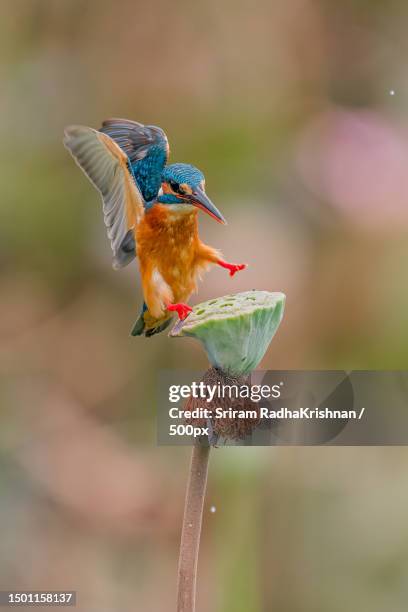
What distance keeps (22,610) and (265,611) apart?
28 centimetres

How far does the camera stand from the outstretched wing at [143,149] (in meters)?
0.80

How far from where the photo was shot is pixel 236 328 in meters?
0.65

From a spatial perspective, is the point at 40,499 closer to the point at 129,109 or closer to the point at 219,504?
the point at 219,504

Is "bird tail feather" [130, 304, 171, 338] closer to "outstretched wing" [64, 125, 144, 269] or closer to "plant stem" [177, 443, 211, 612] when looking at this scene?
"outstretched wing" [64, 125, 144, 269]

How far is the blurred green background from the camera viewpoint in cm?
107

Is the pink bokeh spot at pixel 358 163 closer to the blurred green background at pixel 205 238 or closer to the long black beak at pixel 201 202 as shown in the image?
the blurred green background at pixel 205 238

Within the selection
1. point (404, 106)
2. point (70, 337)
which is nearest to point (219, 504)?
point (70, 337)

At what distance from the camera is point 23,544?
108 cm

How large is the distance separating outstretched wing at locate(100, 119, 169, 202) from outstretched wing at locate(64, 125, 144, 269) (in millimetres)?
11

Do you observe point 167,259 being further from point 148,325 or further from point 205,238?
point 205,238

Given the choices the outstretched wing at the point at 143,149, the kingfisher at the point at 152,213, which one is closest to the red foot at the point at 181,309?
the kingfisher at the point at 152,213

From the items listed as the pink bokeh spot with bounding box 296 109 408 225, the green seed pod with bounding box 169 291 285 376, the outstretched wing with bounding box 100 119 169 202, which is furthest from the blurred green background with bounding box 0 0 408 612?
the green seed pod with bounding box 169 291 285 376

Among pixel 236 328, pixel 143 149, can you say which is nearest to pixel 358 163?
pixel 143 149

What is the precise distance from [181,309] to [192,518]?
0.64ft
